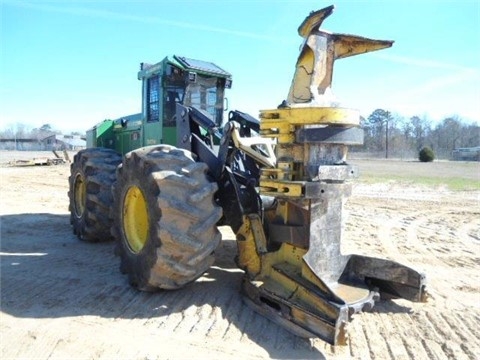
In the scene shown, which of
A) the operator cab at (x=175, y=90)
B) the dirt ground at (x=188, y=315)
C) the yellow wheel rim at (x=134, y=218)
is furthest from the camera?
the operator cab at (x=175, y=90)

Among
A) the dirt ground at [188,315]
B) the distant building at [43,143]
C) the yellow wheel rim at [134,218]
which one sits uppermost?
the distant building at [43,143]

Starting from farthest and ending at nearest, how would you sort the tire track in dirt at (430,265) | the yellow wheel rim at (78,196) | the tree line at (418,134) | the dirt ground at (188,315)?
the tree line at (418,134) → the yellow wheel rim at (78,196) → the tire track in dirt at (430,265) → the dirt ground at (188,315)

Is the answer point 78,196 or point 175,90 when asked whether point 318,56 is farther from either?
point 78,196

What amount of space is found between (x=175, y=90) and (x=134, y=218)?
2377 millimetres

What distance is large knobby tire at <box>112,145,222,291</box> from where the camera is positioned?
406 centimetres

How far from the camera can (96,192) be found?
6941 millimetres

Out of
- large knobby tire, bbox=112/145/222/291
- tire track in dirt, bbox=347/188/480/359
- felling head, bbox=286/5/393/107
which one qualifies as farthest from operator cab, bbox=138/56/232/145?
tire track in dirt, bbox=347/188/480/359

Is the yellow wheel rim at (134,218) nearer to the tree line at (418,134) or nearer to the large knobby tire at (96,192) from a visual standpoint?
the large knobby tire at (96,192)

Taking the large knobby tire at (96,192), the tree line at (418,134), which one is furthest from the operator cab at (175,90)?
the tree line at (418,134)

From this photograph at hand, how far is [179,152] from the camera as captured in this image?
4.51 metres

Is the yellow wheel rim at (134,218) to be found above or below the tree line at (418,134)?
below

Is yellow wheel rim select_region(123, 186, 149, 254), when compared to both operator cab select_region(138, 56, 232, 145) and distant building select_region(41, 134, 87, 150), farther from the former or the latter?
distant building select_region(41, 134, 87, 150)

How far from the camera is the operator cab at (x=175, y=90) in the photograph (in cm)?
641

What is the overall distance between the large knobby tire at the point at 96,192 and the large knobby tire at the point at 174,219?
2.43 m
